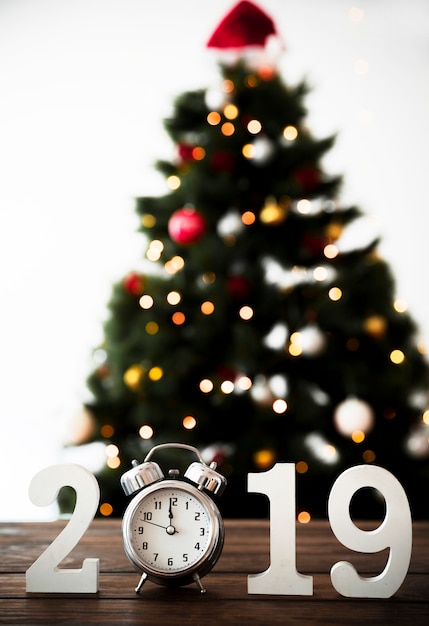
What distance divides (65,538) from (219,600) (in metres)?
0.23

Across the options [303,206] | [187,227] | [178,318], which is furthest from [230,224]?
[178,318]

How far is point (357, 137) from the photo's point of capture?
10.5 feet

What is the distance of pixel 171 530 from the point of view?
960 millimetres

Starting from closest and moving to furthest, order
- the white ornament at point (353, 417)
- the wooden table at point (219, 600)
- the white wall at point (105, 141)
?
the wooden table at point (219, 600) < the white ornament at point (353, 417) < the white wall at point (105, 141)

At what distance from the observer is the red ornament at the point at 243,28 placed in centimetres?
247

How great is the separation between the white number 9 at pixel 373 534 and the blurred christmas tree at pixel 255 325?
1.35 meters

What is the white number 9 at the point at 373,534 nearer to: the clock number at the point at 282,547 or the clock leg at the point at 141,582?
the clock number at the point at 282,547

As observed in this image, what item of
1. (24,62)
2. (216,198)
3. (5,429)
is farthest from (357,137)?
(5,429)

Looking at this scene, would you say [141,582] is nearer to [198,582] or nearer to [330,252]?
[198,582]

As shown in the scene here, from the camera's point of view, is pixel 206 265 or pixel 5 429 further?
pixel 5 429

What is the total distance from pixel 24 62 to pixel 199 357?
1.77 m

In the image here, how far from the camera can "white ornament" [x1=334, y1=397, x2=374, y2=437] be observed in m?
2.27

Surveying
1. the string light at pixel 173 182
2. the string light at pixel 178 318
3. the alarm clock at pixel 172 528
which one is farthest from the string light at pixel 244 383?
the alarm clock at pixel 172 528

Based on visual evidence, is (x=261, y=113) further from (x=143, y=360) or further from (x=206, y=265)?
(x=143, y=360)
